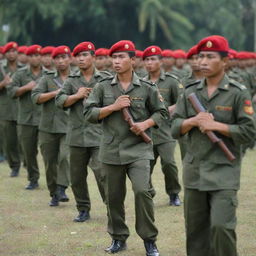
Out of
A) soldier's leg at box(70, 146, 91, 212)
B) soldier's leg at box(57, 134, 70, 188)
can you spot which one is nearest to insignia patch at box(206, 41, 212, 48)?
soldier's leg at box(70, 146, 91, 212)

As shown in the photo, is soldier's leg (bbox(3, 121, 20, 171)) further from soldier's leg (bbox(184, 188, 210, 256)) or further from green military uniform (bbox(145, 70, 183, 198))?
soldier's leg (bbox(184, 188, 210, 256))

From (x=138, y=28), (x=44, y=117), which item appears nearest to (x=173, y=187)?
(x=44, y=117)

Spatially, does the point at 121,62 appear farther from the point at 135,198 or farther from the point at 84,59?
the point at 84,59

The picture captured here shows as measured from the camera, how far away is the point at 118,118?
827 centimetres

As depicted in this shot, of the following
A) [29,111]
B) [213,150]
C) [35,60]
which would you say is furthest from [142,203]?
[35,60]

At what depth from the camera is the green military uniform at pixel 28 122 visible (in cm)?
1316

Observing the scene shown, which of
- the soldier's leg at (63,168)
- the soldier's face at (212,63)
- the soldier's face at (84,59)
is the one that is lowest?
the soldier's leg at (63,168)

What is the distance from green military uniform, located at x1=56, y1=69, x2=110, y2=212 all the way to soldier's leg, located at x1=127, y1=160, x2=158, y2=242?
195 centimetres

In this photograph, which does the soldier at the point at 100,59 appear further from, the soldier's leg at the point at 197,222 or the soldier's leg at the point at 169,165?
the soldier's leg at the point at 197,222

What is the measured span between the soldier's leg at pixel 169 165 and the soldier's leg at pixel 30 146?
8.98 feet

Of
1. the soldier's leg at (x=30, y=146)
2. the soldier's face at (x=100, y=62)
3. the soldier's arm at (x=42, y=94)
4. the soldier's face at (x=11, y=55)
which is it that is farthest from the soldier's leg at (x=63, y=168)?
the soldier's face at (x=100, y=62)

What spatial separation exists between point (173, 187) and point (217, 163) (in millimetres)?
4918

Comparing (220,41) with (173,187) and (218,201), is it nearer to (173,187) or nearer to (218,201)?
(218,201)

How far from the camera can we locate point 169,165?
11375mm
